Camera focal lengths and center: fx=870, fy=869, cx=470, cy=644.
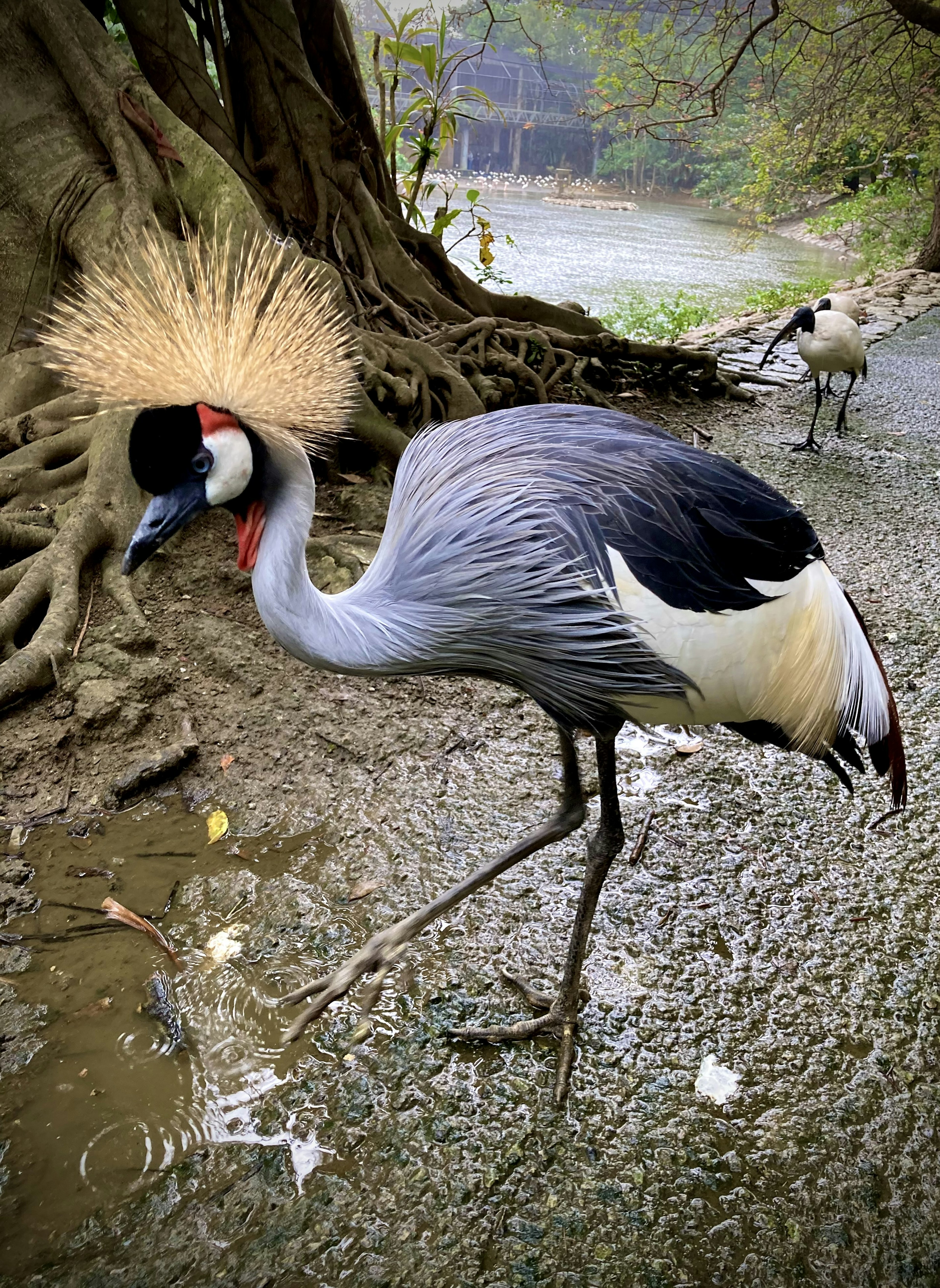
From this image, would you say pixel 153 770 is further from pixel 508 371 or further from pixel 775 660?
pixel 508 371

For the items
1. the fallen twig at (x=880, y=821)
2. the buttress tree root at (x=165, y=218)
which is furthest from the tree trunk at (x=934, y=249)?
the fallen twig at (x=880, y=821)

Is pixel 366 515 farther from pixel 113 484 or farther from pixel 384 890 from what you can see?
pixel 384 890

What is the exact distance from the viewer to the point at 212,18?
375cm

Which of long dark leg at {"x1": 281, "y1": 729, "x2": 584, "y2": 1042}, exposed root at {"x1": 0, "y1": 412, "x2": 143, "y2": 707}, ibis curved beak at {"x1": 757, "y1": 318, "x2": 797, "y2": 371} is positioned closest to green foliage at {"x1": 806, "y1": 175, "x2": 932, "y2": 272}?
ibis curved beak at {"x1": 757, "y1": 318, "x2": 797, "y2": 371}

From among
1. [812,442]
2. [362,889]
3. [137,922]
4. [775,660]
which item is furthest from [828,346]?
[137,922]

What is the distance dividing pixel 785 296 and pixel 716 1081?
980cm

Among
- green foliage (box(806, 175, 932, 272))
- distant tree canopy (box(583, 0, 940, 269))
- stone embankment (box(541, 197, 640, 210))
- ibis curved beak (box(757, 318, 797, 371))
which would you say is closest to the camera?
ibis curved beak (box(757, 318, 797, 371))

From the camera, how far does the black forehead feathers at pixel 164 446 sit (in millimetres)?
1295

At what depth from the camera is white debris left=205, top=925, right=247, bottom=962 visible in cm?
176

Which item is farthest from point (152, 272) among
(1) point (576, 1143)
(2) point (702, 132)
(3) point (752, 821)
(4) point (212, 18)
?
(2) point (702, 132)

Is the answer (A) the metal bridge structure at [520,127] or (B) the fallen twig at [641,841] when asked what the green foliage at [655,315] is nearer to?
(B) the fallen twig at [641,841]

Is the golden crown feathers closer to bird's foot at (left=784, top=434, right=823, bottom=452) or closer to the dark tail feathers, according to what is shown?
the dark tail feathers

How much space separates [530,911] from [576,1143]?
20.8 inches

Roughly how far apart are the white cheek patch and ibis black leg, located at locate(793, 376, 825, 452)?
13.2 ft
